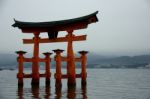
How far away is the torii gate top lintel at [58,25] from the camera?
53.9 feet

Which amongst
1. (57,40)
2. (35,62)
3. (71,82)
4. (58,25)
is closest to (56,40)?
(57,40)

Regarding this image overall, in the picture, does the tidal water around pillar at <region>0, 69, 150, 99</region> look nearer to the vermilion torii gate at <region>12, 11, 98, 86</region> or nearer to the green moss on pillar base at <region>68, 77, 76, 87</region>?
the green moss on pillar base at <region>68, 77, 76, 87</region>

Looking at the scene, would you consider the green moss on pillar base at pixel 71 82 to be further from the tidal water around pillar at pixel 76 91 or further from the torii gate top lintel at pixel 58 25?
the torii gate top lintel at pixel 58 25

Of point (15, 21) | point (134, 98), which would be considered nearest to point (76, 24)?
point (15, 21)

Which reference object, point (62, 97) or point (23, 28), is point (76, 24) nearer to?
point (23, 28)

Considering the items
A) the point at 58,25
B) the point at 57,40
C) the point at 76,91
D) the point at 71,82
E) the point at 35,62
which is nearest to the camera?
the point at 76,91

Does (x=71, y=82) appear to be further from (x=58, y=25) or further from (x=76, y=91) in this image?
(x=58, y=25)

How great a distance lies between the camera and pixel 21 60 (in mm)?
18078

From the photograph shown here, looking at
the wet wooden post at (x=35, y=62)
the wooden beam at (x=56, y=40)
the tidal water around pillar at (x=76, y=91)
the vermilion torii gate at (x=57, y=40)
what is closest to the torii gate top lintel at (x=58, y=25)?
the vermilion torii gate at (x=57, y=40)

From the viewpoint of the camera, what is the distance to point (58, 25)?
703 inches

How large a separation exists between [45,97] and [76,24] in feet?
18.7

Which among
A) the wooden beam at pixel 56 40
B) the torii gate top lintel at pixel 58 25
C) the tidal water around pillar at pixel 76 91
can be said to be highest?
the torii gate top lintel at pixel 58 25

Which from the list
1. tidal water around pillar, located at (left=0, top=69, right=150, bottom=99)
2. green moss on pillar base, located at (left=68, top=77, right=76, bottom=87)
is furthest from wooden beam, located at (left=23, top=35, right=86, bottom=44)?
tidal water around pillar, located at (left=0, top=69, right=150, bottom=99)

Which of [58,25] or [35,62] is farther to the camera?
[35,62]
